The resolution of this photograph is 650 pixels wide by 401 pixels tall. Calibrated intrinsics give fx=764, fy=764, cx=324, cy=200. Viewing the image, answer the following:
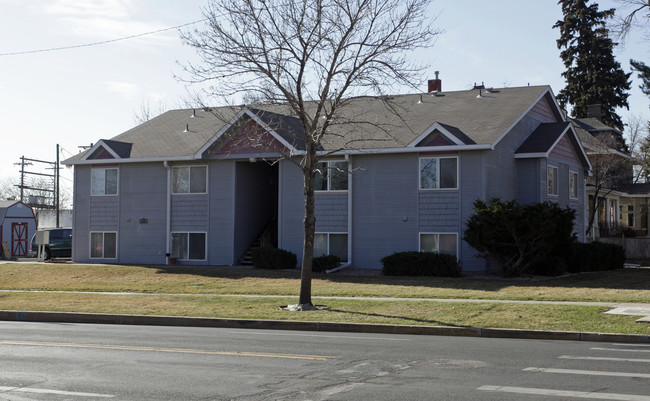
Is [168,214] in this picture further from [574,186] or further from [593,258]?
[574,186]

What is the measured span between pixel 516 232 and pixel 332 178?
851cm

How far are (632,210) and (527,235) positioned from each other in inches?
1241

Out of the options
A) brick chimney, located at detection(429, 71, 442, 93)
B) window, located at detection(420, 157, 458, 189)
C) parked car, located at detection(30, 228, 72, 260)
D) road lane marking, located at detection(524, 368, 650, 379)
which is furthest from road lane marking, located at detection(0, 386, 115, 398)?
parked car, located at detection(30, 228, 72, 260)

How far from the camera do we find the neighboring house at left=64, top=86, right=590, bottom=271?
29.0 metres

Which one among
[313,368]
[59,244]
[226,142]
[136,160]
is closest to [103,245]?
[136,160]

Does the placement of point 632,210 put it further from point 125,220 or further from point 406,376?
point 406,376

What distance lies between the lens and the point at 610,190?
146ft

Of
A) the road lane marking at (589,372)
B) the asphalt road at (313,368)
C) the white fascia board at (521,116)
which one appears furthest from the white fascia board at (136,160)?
the road lane marking at (589,372)

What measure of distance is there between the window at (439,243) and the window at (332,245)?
10.5ft

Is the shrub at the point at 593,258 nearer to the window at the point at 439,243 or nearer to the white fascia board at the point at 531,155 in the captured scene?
the white fascia board at the point at 531,155

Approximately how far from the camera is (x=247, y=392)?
853cm

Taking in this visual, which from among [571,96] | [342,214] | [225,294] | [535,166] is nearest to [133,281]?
[225,294]

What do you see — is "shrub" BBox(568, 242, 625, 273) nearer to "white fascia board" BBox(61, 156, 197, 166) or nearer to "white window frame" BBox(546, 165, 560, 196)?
"white window frame" BBox(546, 165, 560, 196)

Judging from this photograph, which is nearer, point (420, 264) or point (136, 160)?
point (420, 264)
